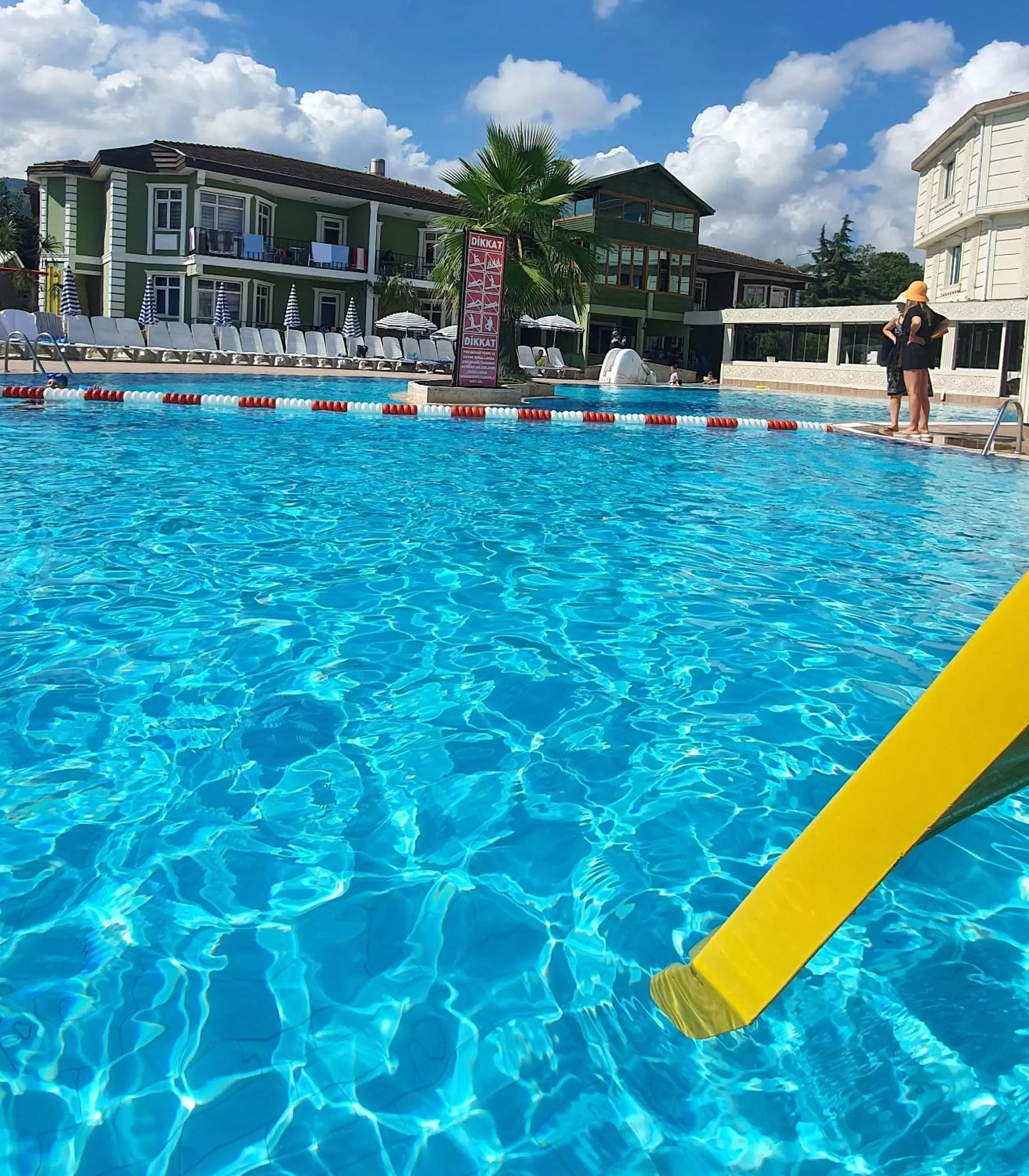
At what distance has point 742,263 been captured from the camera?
45312 millimetres

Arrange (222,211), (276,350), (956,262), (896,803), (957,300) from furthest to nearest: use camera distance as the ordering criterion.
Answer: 1. (956,262)
2. (957,300)
3. (222,211)
4. (276,350)
5. (896,803)

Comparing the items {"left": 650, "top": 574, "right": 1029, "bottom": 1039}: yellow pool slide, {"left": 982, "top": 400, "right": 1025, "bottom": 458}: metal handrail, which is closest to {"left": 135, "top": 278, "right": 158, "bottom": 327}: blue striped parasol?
{"left": 982, "top": 400, "right": 1025, "bottom": 458}: metal handrail

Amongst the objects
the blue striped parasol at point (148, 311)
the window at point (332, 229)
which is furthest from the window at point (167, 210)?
the window at point (332, 229)

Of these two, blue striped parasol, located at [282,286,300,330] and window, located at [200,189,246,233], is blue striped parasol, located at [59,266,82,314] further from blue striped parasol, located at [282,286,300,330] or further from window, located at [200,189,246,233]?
blue striped parasol, located at [282,286,300,330]

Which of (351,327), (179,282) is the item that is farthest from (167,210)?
(351,327)

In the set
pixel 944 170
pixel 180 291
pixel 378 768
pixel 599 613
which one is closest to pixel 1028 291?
pixel 944 170

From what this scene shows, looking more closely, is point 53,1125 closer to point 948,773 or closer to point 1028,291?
point 948,773

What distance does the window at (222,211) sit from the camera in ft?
105

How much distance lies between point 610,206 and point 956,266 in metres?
13.0

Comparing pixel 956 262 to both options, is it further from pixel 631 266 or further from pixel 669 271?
pixel 631 266

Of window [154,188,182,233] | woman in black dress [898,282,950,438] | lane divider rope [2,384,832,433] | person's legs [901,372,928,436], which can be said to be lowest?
lane divider rope [2,384,832,433]

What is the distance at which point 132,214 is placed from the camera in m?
32.0

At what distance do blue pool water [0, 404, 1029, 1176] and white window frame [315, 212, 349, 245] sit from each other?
31.9 metres

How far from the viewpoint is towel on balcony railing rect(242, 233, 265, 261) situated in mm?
31781
